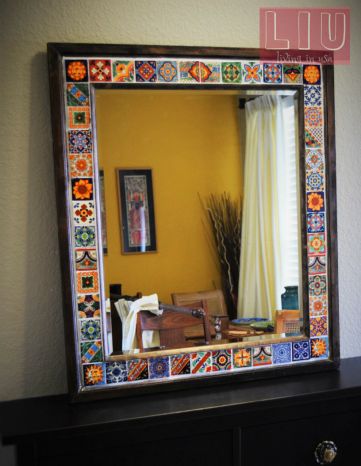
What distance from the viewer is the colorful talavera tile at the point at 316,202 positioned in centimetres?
161

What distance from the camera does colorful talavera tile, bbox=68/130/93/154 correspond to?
4.69 feet

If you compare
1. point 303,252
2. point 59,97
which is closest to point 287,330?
point 303,252

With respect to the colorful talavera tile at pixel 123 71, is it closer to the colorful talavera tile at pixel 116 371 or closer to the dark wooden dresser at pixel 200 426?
the colorful talavera tile at pixel 116 371

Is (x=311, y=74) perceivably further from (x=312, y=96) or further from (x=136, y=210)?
(x=136, y=210)

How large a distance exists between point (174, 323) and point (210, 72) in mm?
780

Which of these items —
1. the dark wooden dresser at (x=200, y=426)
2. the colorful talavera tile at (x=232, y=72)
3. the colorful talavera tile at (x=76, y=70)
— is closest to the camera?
the dark wooden dresser at (x=200, y=426)

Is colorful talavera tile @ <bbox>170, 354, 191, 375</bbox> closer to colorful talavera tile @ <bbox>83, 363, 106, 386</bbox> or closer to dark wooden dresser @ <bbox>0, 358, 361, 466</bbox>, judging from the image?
dark wooden dresser @ <bbox>0, 358, 361, 466</bbox>

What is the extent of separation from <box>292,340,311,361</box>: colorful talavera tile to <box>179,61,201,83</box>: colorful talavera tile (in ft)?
2.94

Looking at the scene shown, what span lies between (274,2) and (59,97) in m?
0.80

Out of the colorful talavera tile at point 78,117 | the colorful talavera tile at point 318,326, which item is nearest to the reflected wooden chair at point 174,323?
the colorful talavera tile at point 318,326

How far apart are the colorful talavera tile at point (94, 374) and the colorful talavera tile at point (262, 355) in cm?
48

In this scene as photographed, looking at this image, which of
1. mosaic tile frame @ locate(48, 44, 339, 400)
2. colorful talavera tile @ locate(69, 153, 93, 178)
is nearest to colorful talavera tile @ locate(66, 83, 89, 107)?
mosaic tile frame @ locate(48, 44, 339, 400)

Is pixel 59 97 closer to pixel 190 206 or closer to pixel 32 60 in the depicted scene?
pixel 32 60

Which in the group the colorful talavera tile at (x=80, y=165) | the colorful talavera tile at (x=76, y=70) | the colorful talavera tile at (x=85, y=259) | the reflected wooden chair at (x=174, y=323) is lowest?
the reflected wooden chair at (x=174, y=323)
